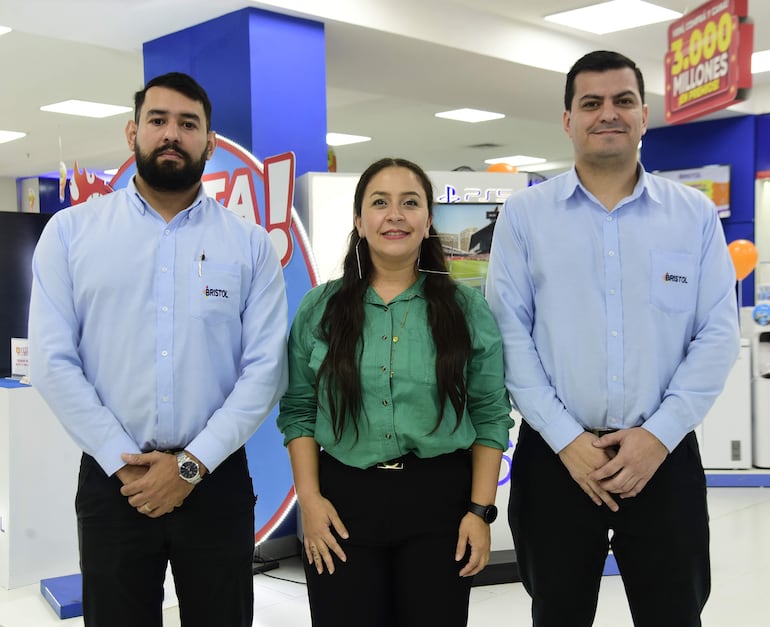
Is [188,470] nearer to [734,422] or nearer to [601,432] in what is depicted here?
[601,432]

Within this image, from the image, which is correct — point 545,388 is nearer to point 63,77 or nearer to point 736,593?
point 736,593

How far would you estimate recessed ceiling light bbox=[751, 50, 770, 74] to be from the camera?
25.7 feet

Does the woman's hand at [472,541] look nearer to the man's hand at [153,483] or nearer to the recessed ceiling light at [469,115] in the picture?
the man's hand at [153,483]

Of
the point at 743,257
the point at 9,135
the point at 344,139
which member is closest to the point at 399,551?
the point at 743,257

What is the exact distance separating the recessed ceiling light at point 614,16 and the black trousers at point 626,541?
4.95 meters

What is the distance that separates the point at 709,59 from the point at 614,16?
199 centimetres

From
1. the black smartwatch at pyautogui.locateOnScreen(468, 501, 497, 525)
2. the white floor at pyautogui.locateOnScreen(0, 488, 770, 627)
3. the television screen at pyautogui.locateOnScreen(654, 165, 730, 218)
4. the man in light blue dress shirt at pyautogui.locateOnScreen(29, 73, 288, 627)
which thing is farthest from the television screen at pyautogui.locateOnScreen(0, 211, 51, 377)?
the television screen at pyautogui.locateOnScreen(654, 165, 730, 218)

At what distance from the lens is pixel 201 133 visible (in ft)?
7.09

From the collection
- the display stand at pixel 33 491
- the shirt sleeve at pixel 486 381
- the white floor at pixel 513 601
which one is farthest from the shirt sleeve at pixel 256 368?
the display stand at pixel 33 491

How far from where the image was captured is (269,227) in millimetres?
4223

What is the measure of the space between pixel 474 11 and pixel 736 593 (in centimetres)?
418

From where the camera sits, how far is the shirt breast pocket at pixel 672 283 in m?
2.03

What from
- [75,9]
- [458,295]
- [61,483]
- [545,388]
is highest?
[75,9]

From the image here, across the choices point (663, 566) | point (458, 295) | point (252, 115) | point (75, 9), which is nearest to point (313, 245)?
point (252, 115)
